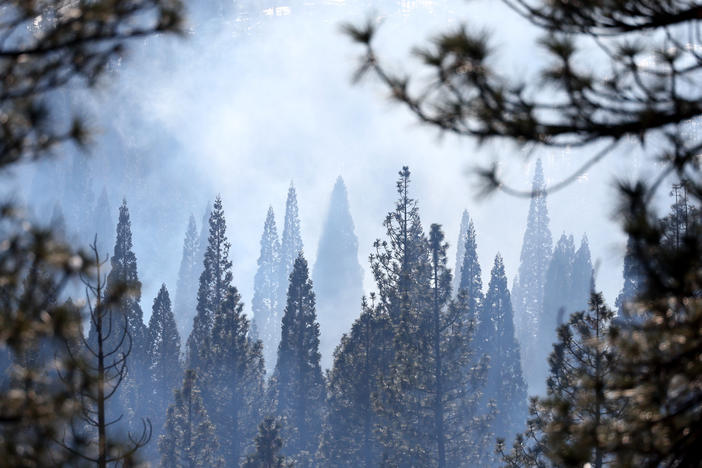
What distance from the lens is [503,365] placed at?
39.3 m

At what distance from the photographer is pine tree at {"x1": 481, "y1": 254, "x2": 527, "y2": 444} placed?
36688 millimetres

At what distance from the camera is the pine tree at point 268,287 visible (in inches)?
2586

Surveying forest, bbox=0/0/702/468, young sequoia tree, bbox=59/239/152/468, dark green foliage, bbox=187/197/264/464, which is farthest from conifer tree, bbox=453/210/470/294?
young sequoia tree, bbox=59/239/152/468

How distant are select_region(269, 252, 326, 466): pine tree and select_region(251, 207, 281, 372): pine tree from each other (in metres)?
33.7

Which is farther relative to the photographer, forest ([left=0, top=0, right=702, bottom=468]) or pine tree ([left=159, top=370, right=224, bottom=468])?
pine tree ([left=159, top=370, right=224, bottom=468])

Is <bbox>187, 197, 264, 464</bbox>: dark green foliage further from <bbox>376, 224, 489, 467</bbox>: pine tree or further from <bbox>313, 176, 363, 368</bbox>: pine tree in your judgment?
<bbox>313, 176, 363, 368</bbox>: pine tree

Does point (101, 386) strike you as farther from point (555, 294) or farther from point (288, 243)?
→ point (288, 243)

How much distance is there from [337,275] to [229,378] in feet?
121

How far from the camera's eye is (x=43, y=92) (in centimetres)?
471

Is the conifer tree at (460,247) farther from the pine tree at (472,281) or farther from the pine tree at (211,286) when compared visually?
the pine tree at (211,286)

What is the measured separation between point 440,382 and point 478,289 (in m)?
18.5

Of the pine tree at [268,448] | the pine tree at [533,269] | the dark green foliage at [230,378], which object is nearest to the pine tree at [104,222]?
the pine tree at [533,269]

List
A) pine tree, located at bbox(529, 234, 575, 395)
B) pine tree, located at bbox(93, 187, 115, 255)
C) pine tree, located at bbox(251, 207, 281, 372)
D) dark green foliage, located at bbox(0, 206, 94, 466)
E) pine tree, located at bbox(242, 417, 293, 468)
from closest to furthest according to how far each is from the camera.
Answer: dark green foliage, located at bbox(0, 206, 94, 466) < pine tree, located at bbox(242, 417, 293, 468) < pine tree, located at bbox(529, 234, 575, 395) < pine tree, located at bbox(251, 207, 281, 372) < pine tree, located at bbox(93, 187, 115, 255)

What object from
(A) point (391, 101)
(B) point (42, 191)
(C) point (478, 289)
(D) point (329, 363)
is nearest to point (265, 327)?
(D) point (329, 363)
